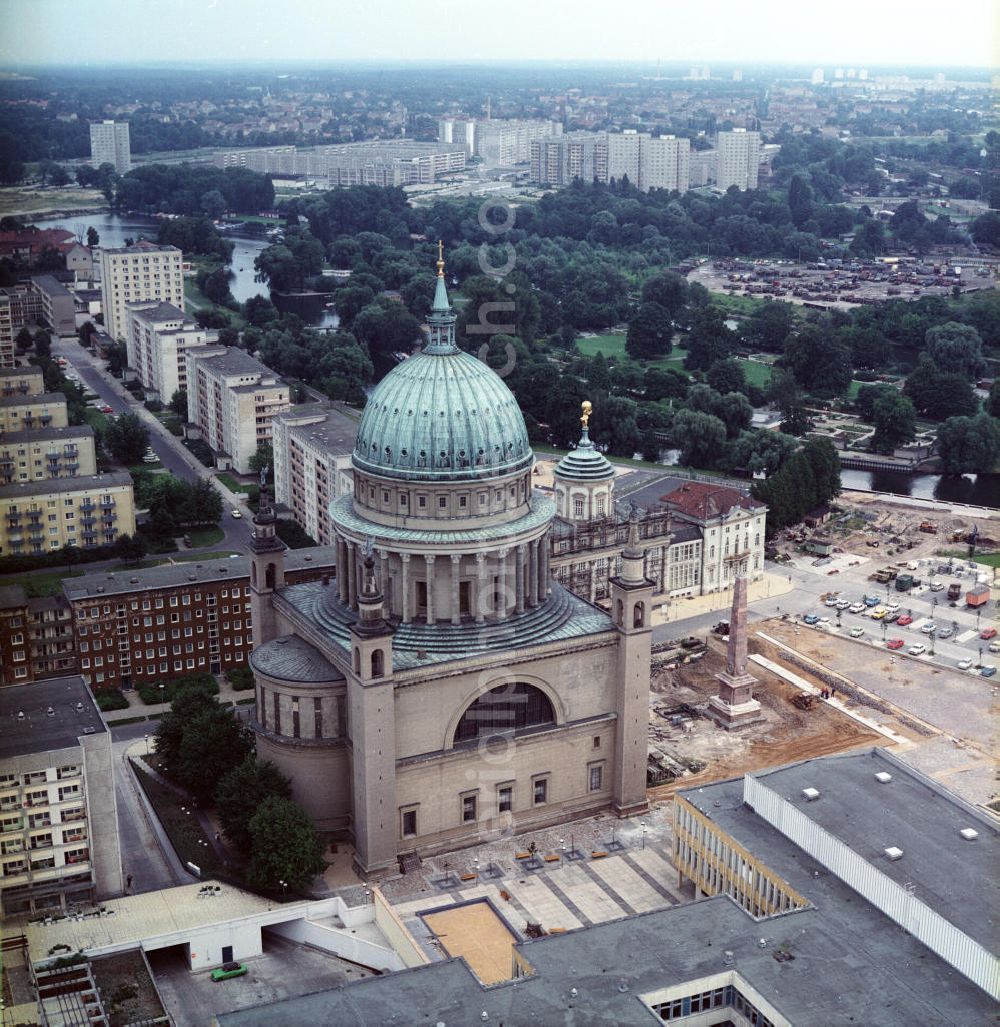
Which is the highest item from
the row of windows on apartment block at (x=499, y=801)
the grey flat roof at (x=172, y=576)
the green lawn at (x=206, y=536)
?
the grey flat roof at (x=172, y=576)

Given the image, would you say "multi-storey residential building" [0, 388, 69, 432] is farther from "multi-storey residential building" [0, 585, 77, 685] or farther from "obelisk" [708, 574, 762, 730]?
"obelisk" [708, 574, 762, 730]

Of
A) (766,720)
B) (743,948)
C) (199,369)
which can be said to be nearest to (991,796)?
(766,720)

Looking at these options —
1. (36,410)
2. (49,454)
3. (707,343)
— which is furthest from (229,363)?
(707,343)

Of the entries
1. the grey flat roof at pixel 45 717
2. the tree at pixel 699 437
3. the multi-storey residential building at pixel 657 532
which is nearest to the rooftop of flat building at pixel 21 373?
the multi-storey residential building at pixel 657 532

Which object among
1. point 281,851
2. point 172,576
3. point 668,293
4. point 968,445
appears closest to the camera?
point 281,851

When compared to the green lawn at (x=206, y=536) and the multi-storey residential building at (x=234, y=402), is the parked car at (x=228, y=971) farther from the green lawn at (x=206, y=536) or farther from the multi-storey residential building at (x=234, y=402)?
the multi-storey residential building at (x=234, y=402)

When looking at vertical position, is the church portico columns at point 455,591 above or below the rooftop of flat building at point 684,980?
above

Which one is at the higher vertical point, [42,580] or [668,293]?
[668,293]

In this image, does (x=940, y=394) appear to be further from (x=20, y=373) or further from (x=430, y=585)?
(x=430, y=585)
